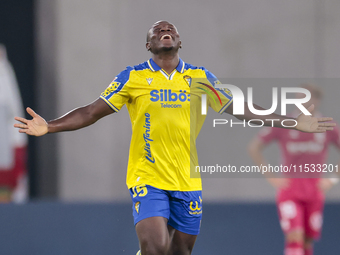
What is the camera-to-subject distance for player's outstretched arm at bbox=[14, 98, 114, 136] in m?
4.28

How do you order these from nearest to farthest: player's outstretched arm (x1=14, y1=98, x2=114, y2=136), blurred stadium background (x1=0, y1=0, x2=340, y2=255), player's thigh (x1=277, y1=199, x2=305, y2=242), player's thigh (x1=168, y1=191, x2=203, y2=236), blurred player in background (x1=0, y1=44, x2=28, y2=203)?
player's outstretched arm (x1=14, y1=98, x2=114, y2=136), player's thigh (x1=168, y1=191, x2=203, y2=236), player's thigh (x1=277, y1=199, x2=305, y2=242), blurred player in background (x1=0, y1=44, x2=28, y2=203), blurred stadium background (x1=0, y1=0, x2=340, y2=255)

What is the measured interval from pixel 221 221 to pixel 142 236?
10.5ft

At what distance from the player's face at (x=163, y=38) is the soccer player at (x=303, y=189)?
3086mm

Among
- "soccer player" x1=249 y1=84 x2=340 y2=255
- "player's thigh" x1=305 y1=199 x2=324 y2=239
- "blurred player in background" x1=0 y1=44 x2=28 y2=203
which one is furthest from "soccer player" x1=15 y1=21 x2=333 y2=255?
"blurred player in background" x1=0 y1=44 x2=28 y2=203

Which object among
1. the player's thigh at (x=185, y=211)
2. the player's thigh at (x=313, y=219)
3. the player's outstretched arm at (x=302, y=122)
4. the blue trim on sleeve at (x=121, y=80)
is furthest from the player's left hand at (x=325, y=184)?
the blue trim on sleeve at (x=121, y=80)

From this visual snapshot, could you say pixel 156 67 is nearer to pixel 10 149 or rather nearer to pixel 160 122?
pixel 160 122

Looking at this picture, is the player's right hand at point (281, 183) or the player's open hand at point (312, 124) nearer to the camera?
the player's open hand at point (312, 124)

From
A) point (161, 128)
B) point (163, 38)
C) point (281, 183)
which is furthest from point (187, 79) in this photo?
point (281, 183)

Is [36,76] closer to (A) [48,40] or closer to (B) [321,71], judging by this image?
(A) [48,40]

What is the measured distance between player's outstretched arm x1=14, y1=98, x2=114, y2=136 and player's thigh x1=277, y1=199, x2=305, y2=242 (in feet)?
11.1

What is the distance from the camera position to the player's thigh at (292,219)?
264 inches

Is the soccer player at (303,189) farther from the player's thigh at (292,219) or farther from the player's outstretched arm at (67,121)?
the player's outstretched arm at (67,121)

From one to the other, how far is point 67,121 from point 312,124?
216 cm

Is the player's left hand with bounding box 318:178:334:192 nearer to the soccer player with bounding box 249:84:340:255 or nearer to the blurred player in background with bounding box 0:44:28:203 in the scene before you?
the soccer player with bounding box 249:84:340:255
